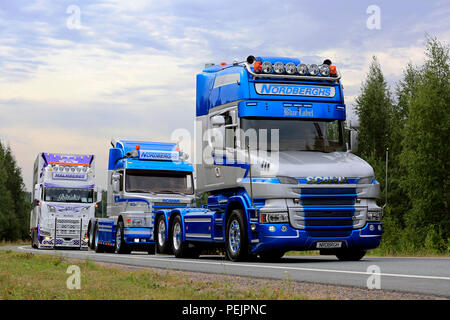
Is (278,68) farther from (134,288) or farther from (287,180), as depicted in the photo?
(134,288)

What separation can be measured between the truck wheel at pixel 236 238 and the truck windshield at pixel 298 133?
5.44 feet

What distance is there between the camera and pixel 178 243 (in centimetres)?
2011

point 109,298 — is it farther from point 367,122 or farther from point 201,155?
point 367,122

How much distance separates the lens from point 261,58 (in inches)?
664

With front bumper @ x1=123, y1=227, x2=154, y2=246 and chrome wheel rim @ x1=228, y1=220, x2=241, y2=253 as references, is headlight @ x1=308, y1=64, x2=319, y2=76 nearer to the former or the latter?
chrome wheel rim @ x1=228, y1=220, x2=241, y2=253

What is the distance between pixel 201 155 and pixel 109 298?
10038mm

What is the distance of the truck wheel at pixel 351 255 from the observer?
16.7m

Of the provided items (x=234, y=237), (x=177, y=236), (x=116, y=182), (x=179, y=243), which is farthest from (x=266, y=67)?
(x=116, y=182)

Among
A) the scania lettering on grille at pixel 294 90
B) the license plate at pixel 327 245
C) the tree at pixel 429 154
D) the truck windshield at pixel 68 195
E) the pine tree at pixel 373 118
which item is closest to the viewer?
the license plate at pixel 327 245

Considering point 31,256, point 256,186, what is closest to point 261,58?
point 256,186

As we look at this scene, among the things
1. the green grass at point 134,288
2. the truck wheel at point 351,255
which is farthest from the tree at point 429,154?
the green grass at point 134,288

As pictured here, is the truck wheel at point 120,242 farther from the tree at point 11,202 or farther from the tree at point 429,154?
the tree at point 11,202

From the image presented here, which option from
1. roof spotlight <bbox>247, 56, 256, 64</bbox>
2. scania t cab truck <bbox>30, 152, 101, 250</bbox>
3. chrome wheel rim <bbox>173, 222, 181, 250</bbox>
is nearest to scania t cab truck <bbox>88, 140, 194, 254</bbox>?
chrome wheel rim <bbox>173, 222, 181, 250</bbox>

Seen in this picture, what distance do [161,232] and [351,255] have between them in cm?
676
